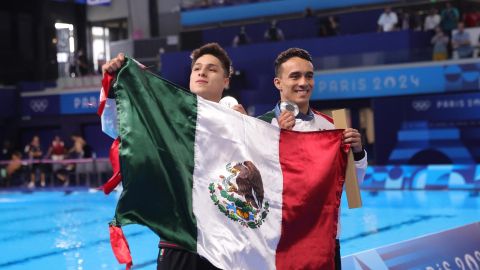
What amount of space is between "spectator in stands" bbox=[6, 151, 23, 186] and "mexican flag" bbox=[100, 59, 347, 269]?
18.3 metres

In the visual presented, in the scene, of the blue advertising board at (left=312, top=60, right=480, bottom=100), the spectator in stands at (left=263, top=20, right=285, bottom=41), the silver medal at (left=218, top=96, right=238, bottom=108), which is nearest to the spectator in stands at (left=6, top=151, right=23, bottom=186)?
the spectator in stands at (left=263, top=20, right=285, bottom=41)

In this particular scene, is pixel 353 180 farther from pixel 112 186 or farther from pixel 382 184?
pixel 382 184

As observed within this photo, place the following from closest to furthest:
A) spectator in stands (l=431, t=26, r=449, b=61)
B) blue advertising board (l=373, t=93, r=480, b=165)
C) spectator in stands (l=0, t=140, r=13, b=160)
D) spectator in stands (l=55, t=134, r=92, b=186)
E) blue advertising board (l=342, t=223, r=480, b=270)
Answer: blue advertising board (l=342, t=223, r=480, b=270) < blue advertising board (l=373, t=93, r=480, b=165) < spectator in stands (l=431, t=26, r=449, b=61) < spectator in stands (l=55, t=134, r=92, b=186) < spectator in stands (l=0, t=140, r=13, b=160)

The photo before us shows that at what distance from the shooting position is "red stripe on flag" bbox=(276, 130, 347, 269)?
3055 millimetres

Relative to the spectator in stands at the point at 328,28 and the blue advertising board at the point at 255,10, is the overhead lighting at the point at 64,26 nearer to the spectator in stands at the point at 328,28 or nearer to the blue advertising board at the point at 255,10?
the blue advertising board at the point at 255,10

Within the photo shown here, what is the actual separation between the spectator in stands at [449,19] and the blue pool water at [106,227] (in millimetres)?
5291

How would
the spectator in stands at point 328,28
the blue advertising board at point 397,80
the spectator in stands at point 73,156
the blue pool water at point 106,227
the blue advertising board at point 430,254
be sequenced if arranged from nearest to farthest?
the blue advertising board at point 430,254, the blue pool water at point 106,227, the blue advertising board at point 397,80, the spectator in stands at point 328,28, the spectator in stands at point 73,156

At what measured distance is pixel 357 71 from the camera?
17.7m

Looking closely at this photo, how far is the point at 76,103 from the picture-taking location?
77.3 ft

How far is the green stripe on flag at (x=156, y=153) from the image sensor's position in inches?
113

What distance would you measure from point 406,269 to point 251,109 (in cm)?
1455

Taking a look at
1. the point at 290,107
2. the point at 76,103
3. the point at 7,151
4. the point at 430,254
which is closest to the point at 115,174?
the point at 290,107

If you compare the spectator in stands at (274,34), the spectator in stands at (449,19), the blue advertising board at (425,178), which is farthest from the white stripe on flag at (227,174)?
the spectator in stands at (274,34)

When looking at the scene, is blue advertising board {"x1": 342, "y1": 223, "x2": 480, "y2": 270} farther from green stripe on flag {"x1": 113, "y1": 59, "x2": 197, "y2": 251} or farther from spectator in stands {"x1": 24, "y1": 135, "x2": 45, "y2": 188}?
spectator in stands {"x1": 24, "y1": 135, "x2": 45, "y2": 188}
